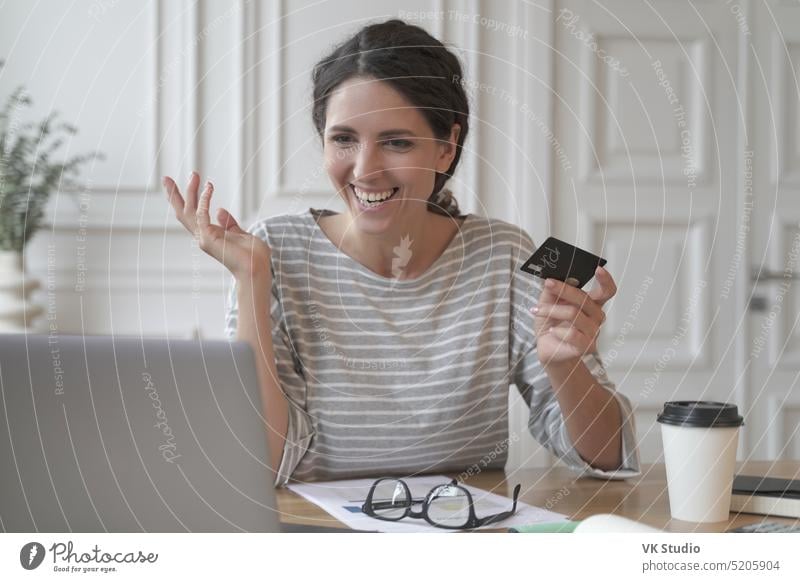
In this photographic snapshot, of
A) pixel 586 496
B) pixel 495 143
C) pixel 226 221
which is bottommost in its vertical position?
pixel 586 496

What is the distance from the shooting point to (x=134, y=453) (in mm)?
480

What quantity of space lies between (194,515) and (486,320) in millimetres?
513

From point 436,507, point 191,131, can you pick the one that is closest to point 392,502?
point 436,507

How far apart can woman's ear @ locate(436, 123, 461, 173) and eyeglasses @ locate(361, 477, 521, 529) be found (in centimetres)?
42

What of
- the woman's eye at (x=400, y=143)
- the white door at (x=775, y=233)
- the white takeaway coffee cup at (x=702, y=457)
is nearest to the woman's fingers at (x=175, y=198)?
the woman's eye at (x=400, y=143)

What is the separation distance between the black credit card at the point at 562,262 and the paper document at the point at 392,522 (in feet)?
0.58

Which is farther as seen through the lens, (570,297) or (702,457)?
(570,297)

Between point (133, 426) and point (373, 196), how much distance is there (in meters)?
0.54

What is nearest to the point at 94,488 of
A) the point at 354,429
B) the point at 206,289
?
the point at 354,429

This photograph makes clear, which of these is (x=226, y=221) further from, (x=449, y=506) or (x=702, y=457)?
(x=702, y=457)

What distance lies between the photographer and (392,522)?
2.00 feet

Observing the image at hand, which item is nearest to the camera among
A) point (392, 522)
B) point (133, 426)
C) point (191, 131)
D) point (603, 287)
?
point (133, 426)

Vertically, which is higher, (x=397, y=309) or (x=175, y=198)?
(x=175, y=198)

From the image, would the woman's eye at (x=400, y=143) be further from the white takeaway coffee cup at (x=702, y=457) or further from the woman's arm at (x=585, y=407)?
the white takeaway coffee cup at (x=702, y=457)
